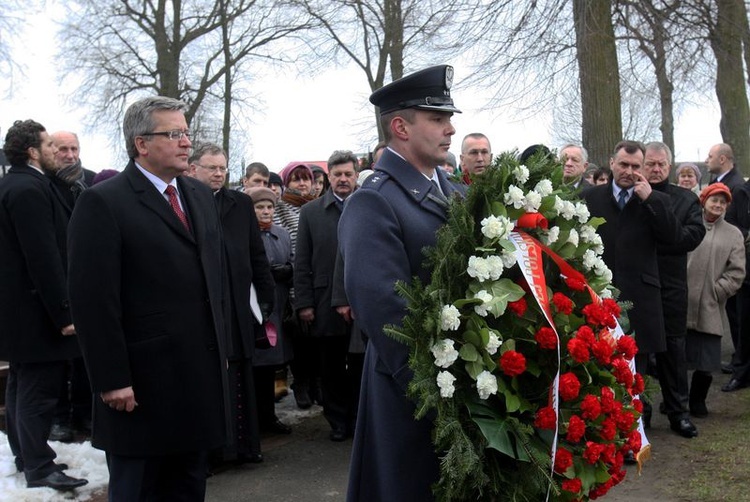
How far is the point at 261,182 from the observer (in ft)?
23.7

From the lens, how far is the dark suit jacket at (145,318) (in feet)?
11.5

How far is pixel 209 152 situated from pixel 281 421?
2558 millimetres

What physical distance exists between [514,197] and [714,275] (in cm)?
488

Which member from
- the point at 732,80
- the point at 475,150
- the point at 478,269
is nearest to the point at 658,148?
the point at 475,150

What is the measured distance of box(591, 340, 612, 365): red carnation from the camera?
2.89 metres

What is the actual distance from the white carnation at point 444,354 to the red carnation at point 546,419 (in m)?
0.35

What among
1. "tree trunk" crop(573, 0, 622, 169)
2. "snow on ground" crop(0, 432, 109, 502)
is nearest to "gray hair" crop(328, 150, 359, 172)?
"snow on ground" crop(0, 432, 109, 502)

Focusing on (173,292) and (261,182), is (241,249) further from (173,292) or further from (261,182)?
(173,292)

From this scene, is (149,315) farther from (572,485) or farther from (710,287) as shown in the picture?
(710,287)

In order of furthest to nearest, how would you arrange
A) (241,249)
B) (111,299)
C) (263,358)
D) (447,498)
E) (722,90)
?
(722,90) → (263,358) → (241,249) → (111,299) → (447,498)

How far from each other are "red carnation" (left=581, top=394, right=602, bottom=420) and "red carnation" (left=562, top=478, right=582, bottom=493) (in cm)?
22

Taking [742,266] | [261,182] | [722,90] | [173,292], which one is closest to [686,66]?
[722,90]

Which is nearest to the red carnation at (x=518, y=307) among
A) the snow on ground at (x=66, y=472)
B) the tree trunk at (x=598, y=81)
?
the snow on ground at (x=66, y=472)

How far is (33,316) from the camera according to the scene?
5.32m
